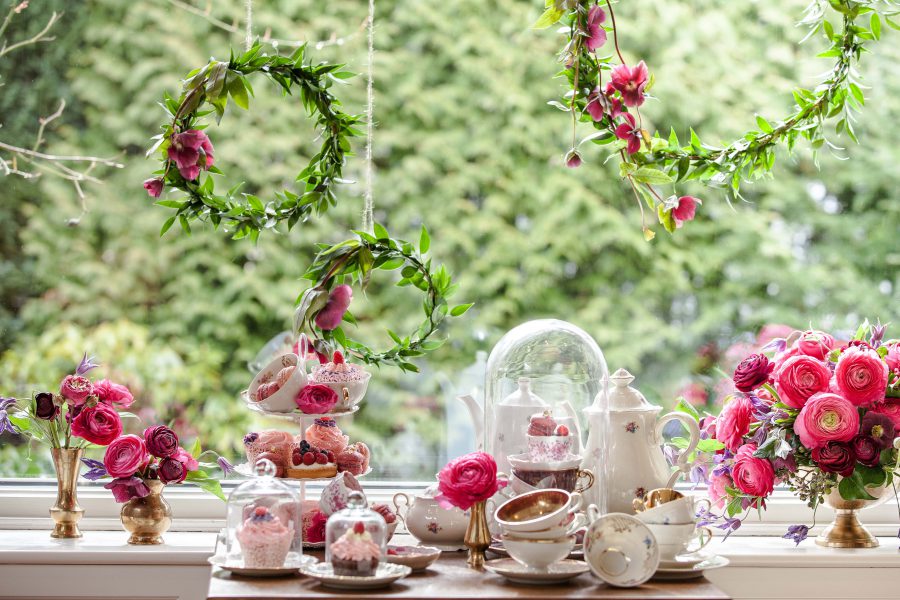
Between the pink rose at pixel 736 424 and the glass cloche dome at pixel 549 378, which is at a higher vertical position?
the glass cloche dome at pixel 549 378

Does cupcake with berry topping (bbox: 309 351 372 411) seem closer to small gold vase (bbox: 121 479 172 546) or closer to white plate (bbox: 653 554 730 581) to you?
small gold vase (bbox: 121 479 172 546)

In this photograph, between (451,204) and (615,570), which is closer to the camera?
(615,570)

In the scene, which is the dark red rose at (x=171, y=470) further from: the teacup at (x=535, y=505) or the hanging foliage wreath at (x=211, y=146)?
the teacup at (x=535, y=505)

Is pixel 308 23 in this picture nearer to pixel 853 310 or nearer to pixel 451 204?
pixel 451 204

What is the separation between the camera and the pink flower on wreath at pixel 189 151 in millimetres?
1752

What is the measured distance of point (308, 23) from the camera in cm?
234

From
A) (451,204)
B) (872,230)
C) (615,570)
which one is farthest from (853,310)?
(615,570)

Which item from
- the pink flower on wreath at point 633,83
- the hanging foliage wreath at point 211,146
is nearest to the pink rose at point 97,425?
the hanging foliage wreath at point 211,146

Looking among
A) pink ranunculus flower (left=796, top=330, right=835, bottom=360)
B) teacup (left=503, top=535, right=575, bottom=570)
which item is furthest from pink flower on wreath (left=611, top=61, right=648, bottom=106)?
teacup (left=503, top=535, right=575, bottom=570)

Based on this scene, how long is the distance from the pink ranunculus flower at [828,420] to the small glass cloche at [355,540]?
77 centimetres

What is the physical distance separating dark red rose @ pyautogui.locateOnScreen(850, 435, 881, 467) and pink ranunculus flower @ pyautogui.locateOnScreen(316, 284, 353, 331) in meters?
0.94

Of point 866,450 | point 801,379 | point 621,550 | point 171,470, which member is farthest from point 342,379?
point 866,450

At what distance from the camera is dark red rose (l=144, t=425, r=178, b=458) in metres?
1.78

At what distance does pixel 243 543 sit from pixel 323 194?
700mm
